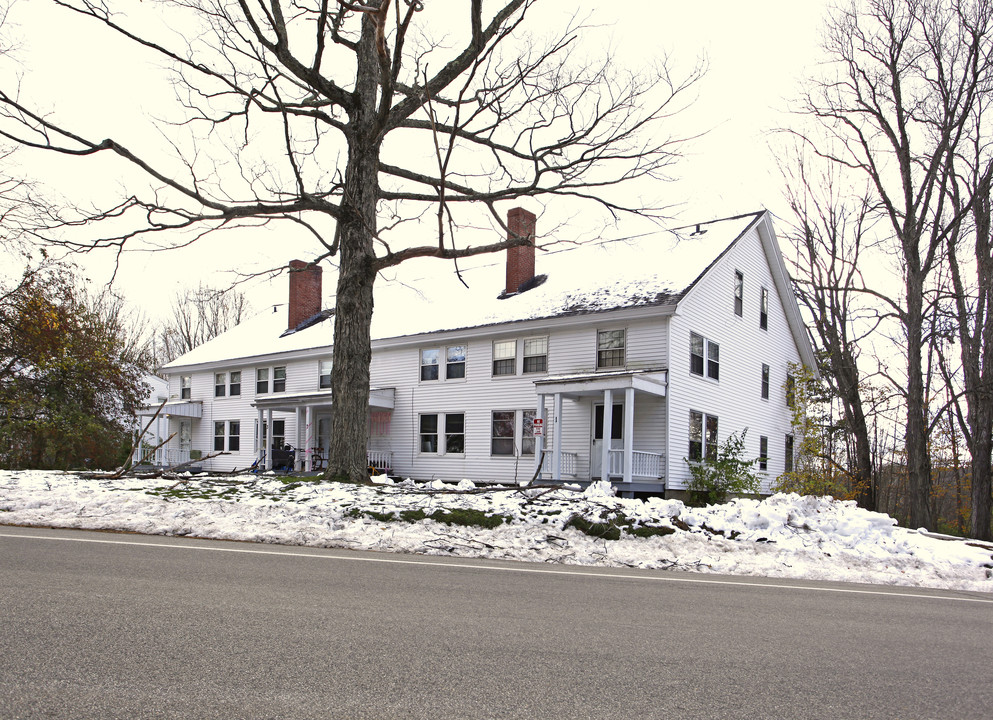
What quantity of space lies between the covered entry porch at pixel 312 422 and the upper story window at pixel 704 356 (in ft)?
34.0

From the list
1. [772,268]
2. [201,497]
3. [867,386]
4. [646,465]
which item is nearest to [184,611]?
[201,497]

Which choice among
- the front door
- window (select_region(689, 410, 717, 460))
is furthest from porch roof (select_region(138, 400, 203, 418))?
window (select_region(689, 410, 717, 460))

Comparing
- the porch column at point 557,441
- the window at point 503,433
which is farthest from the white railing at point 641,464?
the window at point 503,433

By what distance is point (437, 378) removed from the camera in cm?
2600

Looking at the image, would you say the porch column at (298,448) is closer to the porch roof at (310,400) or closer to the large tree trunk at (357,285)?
the porch roof at (310,400)

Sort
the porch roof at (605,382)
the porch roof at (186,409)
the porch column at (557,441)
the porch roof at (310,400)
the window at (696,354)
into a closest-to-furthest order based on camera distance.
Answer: the porch roof at (605,382) < the porch column at (557,441) < the window at (696,354) < the porch roof at (310,400) < the porch roof at (186,409)

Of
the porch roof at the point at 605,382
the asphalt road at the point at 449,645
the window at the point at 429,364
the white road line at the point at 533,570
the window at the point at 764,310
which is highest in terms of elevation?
the window at the point at 764,310

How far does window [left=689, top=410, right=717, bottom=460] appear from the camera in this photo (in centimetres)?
2214

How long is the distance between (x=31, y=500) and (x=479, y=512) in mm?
6228

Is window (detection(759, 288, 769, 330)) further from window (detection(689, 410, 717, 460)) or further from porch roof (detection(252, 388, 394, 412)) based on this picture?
porch roof (detection(252, 388, 394, 412))

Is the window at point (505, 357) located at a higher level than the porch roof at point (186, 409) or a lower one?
higher

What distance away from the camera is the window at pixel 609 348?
21859 mm

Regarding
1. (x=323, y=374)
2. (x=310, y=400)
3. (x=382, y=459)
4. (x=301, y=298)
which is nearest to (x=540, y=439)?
(x=382, y=459)

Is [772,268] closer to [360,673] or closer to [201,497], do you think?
[201,497]
